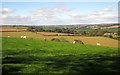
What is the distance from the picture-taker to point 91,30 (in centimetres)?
4547

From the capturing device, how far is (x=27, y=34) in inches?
1538

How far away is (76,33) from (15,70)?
33417mm

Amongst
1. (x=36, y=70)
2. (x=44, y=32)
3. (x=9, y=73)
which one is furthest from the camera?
(x=44, y=32)

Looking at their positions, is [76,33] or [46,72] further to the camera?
[76,33]

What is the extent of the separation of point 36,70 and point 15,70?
0.85 m

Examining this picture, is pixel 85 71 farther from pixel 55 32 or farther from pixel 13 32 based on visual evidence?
pixel 55 32

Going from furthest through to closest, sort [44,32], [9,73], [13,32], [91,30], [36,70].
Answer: [91,30], [44,32], [13,32], [36,70], [9,73]

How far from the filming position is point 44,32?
140 feet

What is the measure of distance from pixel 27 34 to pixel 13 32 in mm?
2190

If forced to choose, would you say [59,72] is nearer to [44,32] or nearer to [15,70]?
[15,70]

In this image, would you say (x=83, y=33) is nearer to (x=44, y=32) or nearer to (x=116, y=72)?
(x=44, y=32)

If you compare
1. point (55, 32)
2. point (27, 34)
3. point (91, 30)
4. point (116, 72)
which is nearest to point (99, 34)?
point (91, 30)

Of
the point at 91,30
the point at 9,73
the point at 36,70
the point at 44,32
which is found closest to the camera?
the point at 9,73

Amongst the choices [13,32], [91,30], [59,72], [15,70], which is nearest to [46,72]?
[59,72]
